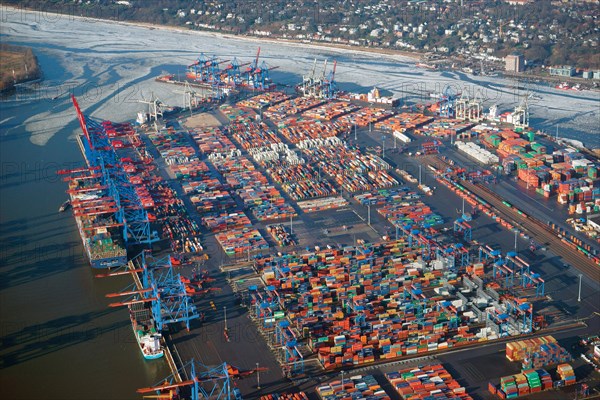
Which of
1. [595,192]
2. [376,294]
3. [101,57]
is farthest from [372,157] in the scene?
[101,57]

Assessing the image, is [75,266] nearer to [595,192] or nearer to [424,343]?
[424,343]

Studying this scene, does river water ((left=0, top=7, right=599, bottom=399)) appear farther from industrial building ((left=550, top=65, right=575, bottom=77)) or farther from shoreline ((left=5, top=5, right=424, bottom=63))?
industrial building ((left=550, top=65, right=575, bottom=77))

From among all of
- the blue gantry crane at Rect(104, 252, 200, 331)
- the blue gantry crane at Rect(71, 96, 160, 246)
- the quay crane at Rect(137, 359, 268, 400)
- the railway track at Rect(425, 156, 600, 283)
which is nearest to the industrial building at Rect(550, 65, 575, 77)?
the railway track at Rect(425, 156, 600, 283)

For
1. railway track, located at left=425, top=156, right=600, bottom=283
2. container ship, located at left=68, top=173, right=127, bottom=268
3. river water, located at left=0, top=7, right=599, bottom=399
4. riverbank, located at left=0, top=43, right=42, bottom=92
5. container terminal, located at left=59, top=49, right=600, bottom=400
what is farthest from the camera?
riverbank, located at left=0, top=43, right=42, bottom=92

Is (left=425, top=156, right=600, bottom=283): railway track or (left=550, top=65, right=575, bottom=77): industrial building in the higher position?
(left=550, top=65, right=575, bottom=77): industrial building

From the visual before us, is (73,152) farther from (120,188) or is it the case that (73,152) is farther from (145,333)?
(145,333)

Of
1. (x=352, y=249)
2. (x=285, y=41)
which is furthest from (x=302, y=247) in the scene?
(x=285, y=41)
